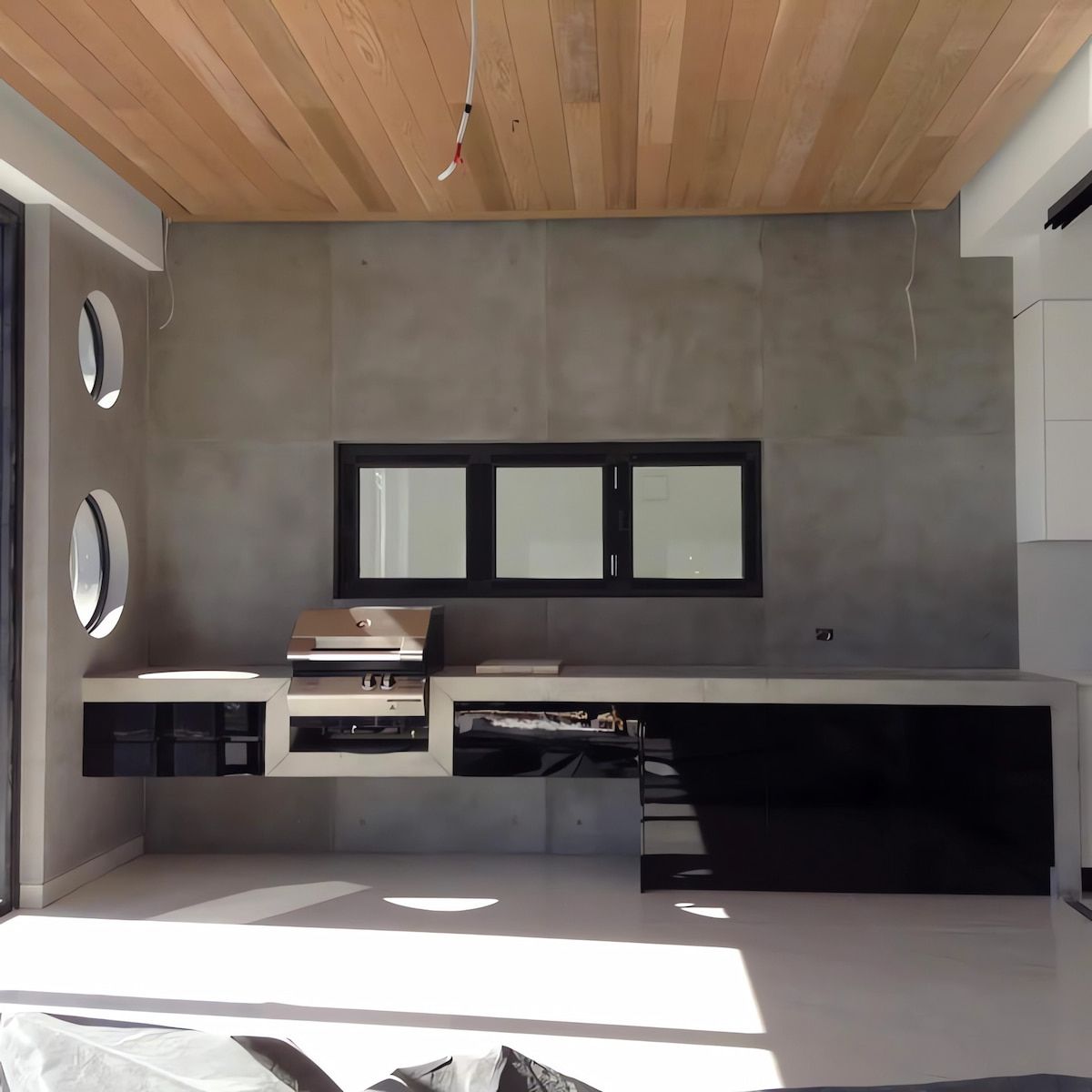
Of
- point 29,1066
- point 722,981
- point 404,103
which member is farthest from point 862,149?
point 29,1066

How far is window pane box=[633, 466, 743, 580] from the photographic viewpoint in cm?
448

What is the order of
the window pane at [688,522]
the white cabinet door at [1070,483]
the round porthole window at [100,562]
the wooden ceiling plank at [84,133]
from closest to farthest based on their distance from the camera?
the wooden ceiling plank at [84,133]
the white cabinet door at [1070,483]
the round porthole window at [100,562]
the window pane at [688,522]

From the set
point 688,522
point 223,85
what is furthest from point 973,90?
point 223,85

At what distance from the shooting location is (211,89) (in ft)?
10.7

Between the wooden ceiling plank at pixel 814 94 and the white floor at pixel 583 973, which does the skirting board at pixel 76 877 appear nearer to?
the white floor at pixel 583 973

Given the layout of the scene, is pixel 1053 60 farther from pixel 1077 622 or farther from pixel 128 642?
pixel 128 642

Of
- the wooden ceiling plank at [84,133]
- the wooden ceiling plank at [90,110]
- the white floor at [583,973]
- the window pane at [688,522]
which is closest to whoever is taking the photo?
the white floor at [583,973]

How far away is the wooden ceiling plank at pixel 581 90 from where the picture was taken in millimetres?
2844

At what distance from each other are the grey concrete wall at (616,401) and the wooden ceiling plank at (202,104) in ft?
1.33

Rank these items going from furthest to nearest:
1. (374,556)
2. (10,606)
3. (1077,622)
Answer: (374,556) → (1077,622) → (10,606)

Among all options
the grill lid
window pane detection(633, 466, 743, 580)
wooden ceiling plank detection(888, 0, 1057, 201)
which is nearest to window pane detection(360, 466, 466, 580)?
the grill lid

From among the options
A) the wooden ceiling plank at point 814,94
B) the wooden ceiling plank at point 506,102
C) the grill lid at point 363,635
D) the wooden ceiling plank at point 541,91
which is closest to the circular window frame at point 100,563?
the grill lid at point 363,635

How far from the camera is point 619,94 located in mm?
3326

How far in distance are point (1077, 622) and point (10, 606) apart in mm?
4115
